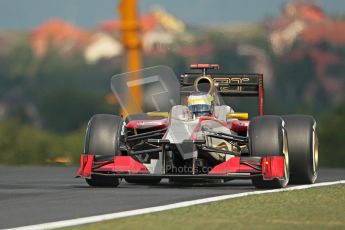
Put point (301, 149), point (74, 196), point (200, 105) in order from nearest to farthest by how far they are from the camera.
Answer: point (74, 196), point (301, 149), point (200, 105)

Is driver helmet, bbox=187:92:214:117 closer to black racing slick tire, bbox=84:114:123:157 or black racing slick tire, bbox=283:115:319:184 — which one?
black racing slick tire, bbox=283:115:319:184

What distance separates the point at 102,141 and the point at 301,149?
2.97 m

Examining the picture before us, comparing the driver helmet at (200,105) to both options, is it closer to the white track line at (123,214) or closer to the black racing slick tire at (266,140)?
the black racing slick tire at (266,140)

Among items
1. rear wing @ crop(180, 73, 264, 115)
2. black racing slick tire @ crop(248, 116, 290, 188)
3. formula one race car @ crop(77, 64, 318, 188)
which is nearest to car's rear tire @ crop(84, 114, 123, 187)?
formula one race car @ crop(77, 64, 318, 188)

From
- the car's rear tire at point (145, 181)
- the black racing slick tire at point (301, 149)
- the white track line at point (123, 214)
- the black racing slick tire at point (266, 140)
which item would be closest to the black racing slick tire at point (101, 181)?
the car's rear tire at point (145, 181)

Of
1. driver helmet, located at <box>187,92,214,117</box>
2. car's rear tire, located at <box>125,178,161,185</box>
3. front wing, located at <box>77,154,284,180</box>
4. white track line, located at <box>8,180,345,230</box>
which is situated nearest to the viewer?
white track line, located at <box>8,180,345,230</box>

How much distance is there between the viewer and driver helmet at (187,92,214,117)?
19.7 meters

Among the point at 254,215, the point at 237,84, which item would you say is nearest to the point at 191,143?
the point at 237,84

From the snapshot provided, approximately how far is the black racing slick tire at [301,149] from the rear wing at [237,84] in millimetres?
2214

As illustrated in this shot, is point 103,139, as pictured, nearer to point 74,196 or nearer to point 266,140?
point 266,140

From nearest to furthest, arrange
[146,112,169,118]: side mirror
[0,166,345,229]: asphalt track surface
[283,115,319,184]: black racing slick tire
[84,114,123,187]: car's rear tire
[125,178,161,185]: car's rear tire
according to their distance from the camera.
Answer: [0,166,345,229]: asphalt track surface, [84,114,123,187]: car's rear tire, [283,115,319,184]: black racing slick tire, [125,178,161,185]: car's rear tire, [146,112,169,118]: side mirror

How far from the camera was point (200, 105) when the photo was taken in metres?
19.7

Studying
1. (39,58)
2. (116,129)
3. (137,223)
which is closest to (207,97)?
(116,129)

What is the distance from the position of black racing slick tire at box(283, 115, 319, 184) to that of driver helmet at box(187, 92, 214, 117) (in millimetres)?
1194
